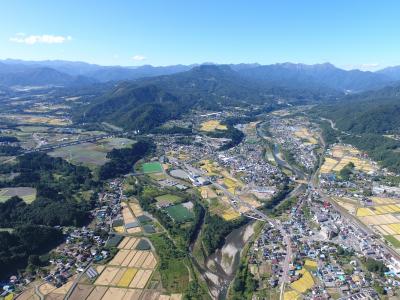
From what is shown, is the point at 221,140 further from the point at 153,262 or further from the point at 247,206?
the point at 153,262

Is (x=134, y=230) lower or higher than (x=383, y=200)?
higher

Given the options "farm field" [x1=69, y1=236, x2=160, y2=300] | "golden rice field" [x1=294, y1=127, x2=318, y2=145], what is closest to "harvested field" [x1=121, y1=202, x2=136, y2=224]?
"farm field" [x1=69, y1=236, x2=160, y2=300]

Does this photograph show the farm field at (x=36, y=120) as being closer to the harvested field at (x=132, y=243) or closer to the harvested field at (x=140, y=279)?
the harvested field at (x=132, y=243)

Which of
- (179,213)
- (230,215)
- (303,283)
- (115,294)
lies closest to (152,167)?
(179,213)

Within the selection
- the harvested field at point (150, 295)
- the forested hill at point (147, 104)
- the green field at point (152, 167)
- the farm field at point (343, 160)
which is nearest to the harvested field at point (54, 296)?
the harvested field at point (150, 295)

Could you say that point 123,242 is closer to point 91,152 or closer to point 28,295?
point 28,295

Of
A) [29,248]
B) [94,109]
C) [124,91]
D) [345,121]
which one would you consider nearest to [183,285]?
[29,248]
